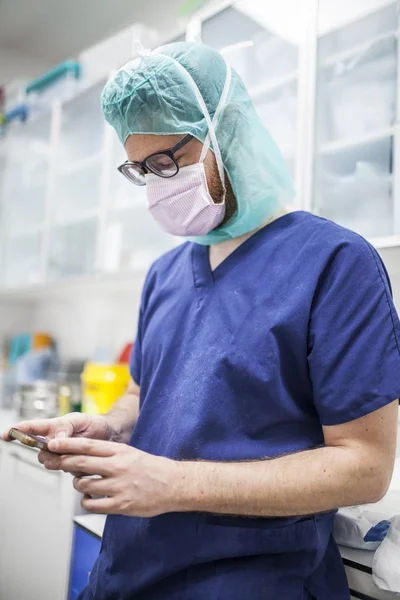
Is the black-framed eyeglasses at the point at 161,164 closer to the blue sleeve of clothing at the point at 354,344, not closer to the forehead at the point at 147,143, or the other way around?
the forehead at the point at 147,143

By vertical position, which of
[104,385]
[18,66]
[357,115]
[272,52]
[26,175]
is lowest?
[104,385]

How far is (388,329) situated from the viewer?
0.80 m

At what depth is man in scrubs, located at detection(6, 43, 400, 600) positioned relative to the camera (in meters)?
0.75

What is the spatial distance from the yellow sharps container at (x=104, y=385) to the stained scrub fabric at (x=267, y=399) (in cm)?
108

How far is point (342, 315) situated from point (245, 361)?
17 centimetres

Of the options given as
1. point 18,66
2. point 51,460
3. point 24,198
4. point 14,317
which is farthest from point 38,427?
point 18,66

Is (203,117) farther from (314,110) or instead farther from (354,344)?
(314,110)

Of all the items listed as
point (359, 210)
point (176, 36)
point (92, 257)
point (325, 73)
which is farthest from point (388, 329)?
point (92, 257)

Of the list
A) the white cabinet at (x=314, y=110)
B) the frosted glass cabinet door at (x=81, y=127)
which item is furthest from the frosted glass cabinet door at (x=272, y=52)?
the frosted glass cabinet door at (x=81, y=127)

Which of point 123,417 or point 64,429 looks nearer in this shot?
point 64,429

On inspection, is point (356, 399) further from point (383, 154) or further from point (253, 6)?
point (253, 6)

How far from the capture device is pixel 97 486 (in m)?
0.71

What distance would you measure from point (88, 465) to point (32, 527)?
1.25 m

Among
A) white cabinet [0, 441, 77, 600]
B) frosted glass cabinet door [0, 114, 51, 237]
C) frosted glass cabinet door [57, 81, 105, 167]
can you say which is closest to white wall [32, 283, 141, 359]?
frosted glass cabinet door [0, 114, 51, 237]
